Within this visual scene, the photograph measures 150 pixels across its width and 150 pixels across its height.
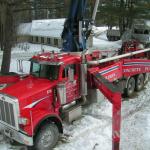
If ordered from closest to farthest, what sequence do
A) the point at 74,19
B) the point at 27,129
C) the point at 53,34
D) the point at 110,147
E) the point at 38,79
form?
the point at 27,129 → the point at 110,147 → the point at 38,79 → the point at 74,19 → the point at 53,34

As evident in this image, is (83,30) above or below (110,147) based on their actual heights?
above

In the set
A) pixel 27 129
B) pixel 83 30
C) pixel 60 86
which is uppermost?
pixel 83 30

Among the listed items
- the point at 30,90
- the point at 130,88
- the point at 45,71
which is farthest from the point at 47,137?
the point at 130,88

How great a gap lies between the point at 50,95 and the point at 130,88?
19.0 feet

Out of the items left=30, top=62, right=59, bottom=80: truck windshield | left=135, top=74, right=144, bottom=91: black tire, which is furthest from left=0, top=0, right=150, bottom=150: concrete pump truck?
left=135, top=74, right=144, bottom=91: black tire

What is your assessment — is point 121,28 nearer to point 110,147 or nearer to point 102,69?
point 102,69

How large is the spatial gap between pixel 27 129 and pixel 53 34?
31788 mm

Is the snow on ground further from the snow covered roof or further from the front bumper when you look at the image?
the snow covered roof

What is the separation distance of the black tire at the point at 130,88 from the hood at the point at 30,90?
5.22m

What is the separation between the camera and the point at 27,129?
8.23 meters

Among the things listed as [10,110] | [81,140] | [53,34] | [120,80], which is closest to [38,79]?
[10,110]

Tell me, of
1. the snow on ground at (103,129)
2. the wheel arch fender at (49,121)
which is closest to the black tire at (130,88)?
→ the snow on ground at (103,129)

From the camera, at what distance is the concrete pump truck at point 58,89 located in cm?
845

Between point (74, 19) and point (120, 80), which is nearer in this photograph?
point (74, 19)
